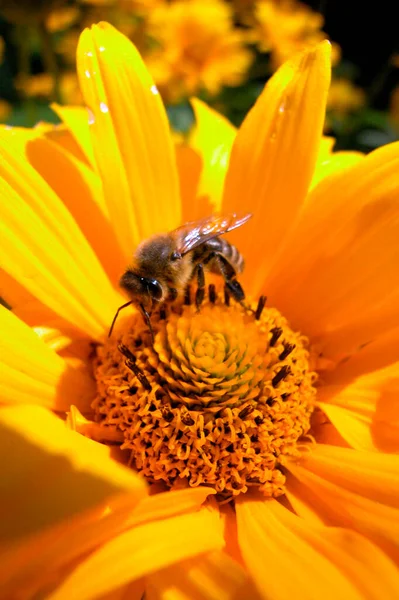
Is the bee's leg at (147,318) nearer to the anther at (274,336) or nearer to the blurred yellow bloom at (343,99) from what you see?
the anther at (274,336)

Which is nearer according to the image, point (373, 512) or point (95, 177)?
point (373, 512)

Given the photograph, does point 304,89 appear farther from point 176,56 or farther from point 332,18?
point 332,18

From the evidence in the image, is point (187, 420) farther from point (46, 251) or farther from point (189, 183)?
point (189, 183)

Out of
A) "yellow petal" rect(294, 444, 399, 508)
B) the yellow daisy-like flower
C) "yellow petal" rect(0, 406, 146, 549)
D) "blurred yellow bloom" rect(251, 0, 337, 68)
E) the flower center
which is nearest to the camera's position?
"yellow petal" rect(0, 406, 146, 549)

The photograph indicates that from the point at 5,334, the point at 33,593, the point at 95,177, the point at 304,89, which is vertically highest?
the point at 304,89

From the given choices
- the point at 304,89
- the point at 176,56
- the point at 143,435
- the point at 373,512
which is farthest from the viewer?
the point at 176,56

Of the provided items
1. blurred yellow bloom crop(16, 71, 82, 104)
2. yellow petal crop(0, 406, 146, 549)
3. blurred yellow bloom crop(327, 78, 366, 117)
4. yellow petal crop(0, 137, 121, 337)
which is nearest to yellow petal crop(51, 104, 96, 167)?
yellow petal crop(0, 137, 121, 337)

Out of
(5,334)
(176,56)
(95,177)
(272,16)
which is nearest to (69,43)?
(176,56)

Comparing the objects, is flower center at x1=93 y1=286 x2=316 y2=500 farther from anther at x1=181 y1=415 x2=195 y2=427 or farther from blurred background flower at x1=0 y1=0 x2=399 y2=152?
blurred background flower at x1=0 y1=0 x2=399 y2=152
